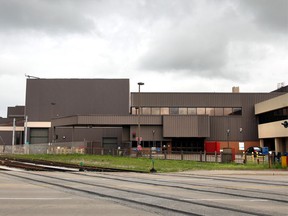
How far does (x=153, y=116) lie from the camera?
61.1m

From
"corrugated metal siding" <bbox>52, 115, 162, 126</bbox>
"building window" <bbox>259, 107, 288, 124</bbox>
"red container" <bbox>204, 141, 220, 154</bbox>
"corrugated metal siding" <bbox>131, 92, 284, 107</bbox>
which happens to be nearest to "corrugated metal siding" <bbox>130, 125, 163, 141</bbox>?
"corrugated metal siding" <bbox>52, 115, 162, 126</bbox>

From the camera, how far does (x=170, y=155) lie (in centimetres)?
4116

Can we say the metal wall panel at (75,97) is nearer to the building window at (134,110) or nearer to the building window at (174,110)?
the building window at (134,110)

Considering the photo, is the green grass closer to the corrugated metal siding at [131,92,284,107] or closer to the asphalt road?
the asphalt road

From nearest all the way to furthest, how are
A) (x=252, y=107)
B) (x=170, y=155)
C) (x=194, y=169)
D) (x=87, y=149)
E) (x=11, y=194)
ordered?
(x=11, y=194), (x=194, y=169), (x=170, y=155), (x=87, y=149), (x=252, y=107)

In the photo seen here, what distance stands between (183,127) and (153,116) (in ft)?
17.1

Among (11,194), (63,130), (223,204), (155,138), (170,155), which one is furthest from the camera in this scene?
(63,130)

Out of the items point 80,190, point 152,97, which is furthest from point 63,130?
point 80,190

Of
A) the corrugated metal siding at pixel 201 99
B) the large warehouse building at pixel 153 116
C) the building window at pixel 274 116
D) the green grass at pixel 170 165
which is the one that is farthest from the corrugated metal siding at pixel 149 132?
the green grass at pixel 170 165

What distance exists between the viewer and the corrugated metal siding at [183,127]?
6044 cm

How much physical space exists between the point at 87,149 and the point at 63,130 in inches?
1014

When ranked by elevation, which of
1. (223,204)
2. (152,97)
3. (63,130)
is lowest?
(223,204)

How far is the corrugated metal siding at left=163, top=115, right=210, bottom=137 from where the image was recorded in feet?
198

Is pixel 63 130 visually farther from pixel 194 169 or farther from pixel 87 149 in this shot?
pixel 194 169
